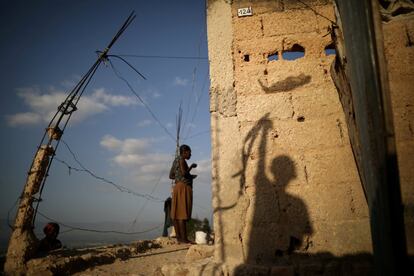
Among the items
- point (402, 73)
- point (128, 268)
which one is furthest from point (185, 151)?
point (402, 73)

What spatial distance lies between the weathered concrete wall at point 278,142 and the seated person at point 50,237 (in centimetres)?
463

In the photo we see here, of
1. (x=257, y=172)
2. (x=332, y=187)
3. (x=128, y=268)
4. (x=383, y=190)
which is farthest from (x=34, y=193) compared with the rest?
(x=383, y=190)

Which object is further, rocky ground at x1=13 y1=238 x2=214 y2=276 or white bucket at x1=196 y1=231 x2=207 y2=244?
white bucket at x1=196 y1=231 x2=207 y2=244

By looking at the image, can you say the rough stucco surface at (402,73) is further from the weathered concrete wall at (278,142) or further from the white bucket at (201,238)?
the white bucket at (201,238)

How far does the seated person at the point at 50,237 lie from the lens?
5.62 metres

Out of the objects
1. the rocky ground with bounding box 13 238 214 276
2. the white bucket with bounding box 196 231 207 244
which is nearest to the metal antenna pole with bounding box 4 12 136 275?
the rocky ground with bounding box 13 238 214 276

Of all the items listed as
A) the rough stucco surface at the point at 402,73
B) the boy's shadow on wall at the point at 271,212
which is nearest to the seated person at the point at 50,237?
the boy's shadow on wall at the point at 271,212

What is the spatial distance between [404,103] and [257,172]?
5.00ft

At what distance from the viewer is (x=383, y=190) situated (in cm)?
112

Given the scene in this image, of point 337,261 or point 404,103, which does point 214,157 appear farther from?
point 404,103

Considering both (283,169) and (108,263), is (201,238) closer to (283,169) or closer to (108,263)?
(108,263)

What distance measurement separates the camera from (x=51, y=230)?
19.3 ft

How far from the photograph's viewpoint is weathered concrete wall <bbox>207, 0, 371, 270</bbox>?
8.79 feet

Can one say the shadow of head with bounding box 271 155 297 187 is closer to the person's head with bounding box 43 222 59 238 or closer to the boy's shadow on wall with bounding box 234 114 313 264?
the boy's shadow on wall with bounding box 234 114 313 264
